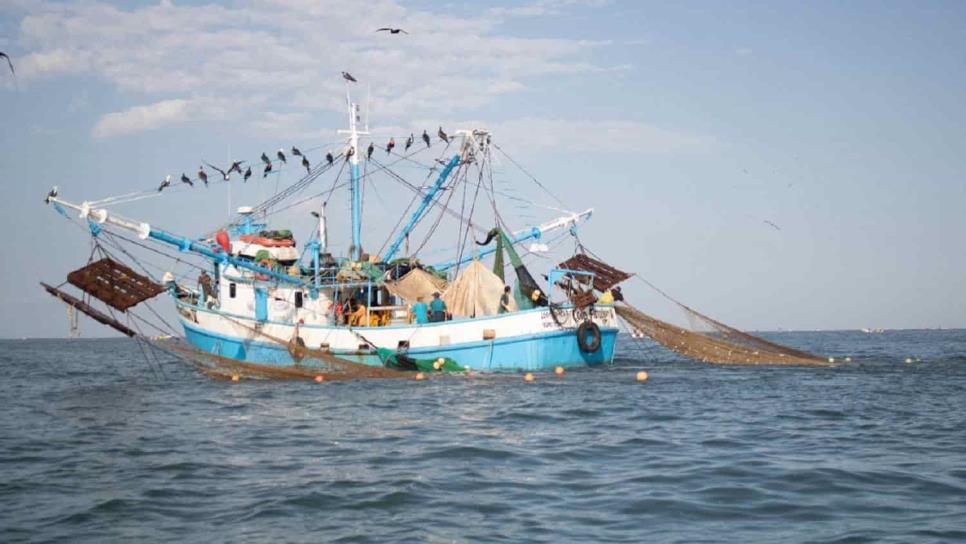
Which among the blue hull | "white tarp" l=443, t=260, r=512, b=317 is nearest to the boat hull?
the blue hull

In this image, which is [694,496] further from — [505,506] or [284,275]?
[284,275]

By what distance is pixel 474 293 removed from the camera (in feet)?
98.0

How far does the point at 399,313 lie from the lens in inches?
1225

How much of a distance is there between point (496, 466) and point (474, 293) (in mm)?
17711

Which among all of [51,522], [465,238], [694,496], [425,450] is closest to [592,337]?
[465,238]

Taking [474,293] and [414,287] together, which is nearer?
[474,293]

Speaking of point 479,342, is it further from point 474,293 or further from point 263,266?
point 263,266

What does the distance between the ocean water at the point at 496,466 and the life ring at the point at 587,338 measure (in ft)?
21.4

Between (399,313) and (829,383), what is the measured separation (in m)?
14.0

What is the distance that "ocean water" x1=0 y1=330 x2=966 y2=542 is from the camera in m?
9.10

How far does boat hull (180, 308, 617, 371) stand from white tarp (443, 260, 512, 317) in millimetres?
1604

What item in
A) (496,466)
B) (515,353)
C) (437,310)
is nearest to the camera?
(496,466)

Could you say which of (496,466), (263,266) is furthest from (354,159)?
(496,466)

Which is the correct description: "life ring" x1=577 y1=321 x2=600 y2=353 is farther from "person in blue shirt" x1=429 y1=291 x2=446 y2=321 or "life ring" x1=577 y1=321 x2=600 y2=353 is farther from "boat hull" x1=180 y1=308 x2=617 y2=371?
"person in blue shirt" x1=429 y1=291 x2=446 y2=321
